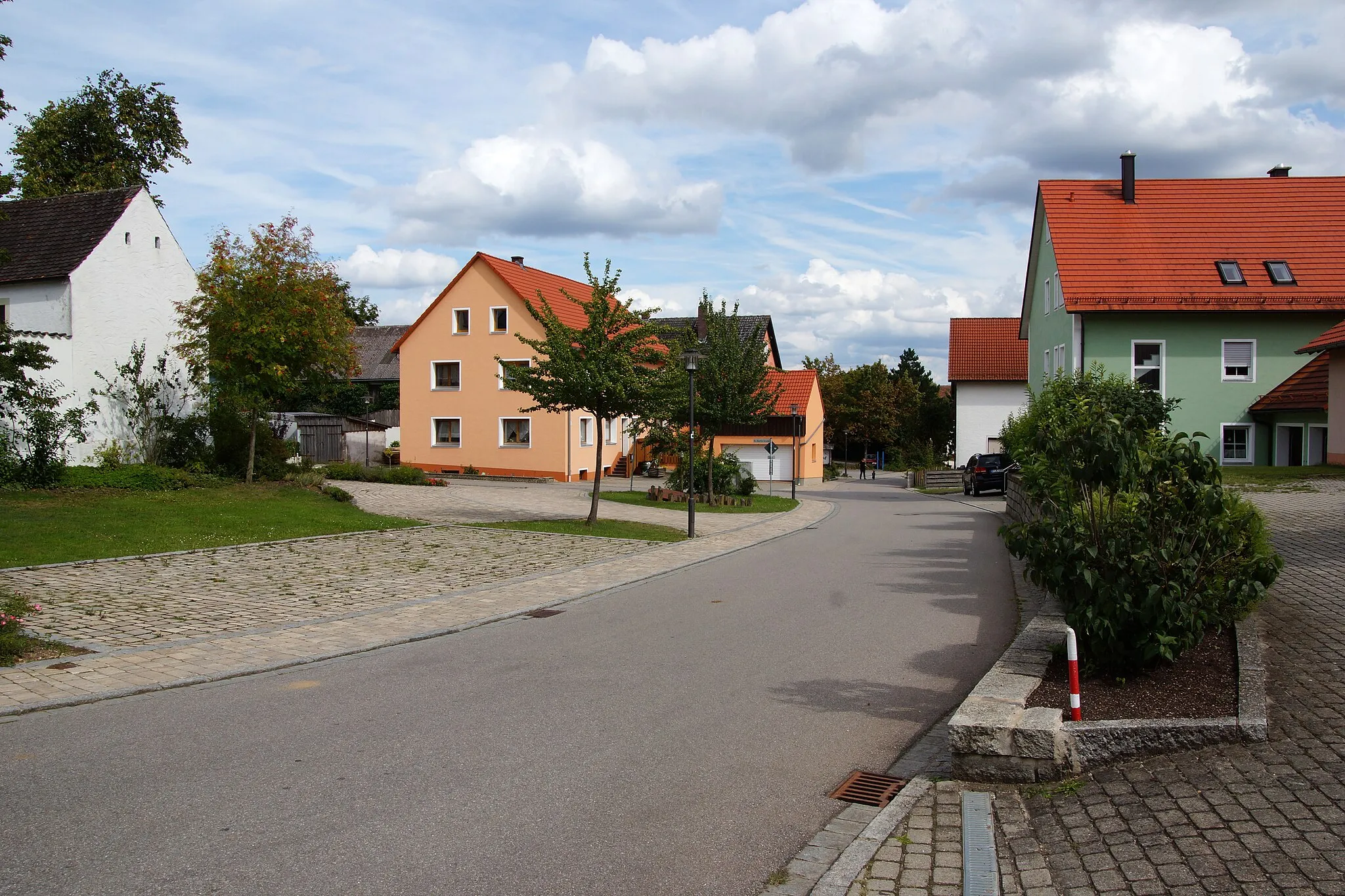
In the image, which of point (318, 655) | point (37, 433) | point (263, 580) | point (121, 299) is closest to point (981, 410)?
point (121, 299)

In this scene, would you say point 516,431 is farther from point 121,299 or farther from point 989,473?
point 989,473

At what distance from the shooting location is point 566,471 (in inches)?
1608

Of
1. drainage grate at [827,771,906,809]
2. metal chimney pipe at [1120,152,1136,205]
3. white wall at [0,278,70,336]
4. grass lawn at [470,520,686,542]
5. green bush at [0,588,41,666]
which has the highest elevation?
metal chimney pipe at [1120,152,1136,205]

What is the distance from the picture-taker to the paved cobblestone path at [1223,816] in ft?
12.9

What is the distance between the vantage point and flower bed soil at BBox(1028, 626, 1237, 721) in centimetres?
565

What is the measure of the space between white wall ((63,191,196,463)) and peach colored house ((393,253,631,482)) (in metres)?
17.1

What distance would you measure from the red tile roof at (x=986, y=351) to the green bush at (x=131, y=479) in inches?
1565

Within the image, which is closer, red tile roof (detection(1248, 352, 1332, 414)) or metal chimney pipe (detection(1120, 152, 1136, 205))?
red tile roof (detection(1248, 352, 1332, 414))

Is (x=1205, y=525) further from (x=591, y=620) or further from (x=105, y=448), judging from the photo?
(x=105, y=448)

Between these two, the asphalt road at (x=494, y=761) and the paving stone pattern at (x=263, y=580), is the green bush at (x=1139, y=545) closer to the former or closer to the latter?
the asphalt road at (x=494, y=761)

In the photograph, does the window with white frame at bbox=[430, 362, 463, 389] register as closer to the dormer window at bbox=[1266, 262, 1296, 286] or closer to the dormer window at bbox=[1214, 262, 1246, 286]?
the dormer window at bbox=[1214, 262, 1246, 286]

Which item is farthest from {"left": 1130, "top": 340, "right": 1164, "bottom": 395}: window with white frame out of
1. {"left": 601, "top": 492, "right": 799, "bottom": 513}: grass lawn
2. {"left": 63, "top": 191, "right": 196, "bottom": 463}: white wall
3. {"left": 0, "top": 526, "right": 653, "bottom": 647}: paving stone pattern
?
{"left": 63, "top": 191, "right": 196, "bottom": 463}: white wall

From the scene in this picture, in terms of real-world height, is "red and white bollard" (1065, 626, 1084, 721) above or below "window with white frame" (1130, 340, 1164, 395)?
below

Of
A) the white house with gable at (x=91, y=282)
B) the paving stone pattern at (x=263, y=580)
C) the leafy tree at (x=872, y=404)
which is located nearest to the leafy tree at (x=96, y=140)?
the white house with gable at (x=91, y=282)
